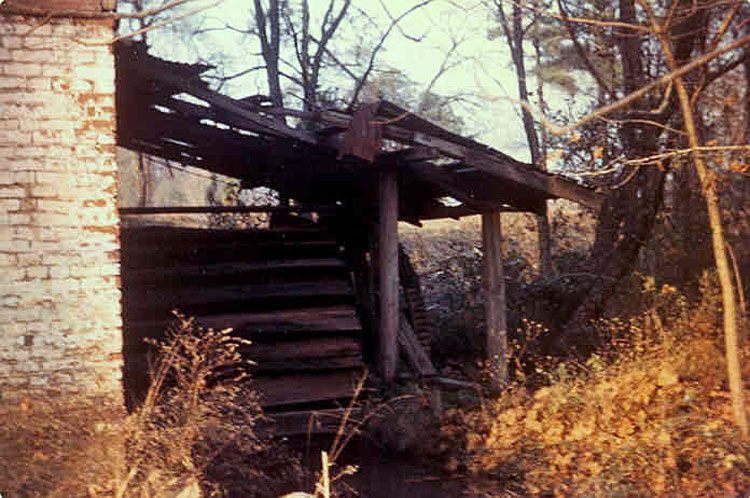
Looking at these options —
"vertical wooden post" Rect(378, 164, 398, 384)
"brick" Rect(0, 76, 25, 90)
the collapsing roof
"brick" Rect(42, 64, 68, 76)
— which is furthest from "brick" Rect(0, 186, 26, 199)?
"vertical wooden post" Rect(378, 164, 398, 384)

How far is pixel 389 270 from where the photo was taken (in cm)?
845

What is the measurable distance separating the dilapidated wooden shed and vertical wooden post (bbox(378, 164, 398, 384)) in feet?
0.05

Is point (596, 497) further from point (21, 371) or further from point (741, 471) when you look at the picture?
point (21, 371)

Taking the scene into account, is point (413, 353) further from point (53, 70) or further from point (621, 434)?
point (53, 70)

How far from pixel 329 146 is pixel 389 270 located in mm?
1551

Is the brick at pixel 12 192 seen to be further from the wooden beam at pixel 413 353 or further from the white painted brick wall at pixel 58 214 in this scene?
the wooden beam at pixel 413 353

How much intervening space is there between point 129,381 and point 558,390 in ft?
13.7

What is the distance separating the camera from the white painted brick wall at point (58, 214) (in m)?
5.06

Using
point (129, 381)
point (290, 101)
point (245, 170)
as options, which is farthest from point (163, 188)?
point (129, 381)

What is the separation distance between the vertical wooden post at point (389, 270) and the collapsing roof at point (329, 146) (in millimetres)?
282

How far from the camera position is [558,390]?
703 centimetres

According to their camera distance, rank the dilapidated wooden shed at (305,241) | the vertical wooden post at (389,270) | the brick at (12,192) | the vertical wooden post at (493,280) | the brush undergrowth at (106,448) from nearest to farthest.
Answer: the brush undergrowth at (106,448)
the brick at (12,192)
the dilapidated wooden shed at (305,241)
the vertical wooden post at (389,270)
the vertical wooden post at (493,280)

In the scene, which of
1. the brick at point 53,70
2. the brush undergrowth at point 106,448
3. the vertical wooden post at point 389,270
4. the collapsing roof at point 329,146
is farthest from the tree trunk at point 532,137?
the brick at point 53,70

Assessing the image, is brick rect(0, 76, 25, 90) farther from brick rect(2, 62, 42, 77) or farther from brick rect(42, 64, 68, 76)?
brick rect(42, 64, 68, 76)
